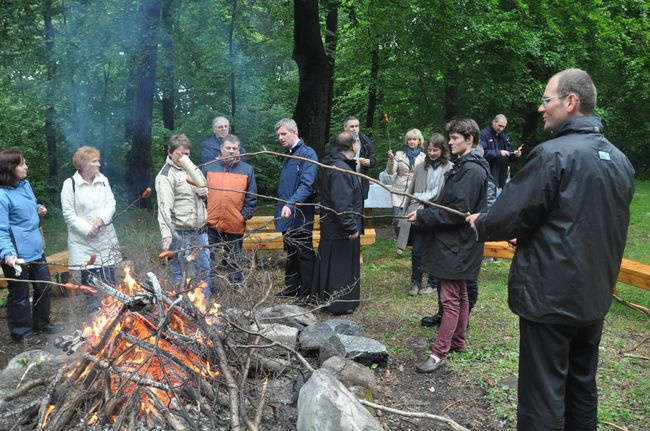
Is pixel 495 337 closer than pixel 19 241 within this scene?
No

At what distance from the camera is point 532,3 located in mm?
11961

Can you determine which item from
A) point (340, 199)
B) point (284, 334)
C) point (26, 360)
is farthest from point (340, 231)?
point (26, 360)

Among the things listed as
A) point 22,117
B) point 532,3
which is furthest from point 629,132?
point 22,117

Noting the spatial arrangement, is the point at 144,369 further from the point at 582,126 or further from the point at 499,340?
the point at 499,340

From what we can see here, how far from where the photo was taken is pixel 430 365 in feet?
15.3

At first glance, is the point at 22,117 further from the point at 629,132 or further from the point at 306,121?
the point at 629,132

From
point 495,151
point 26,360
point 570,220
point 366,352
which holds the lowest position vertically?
point 366,352

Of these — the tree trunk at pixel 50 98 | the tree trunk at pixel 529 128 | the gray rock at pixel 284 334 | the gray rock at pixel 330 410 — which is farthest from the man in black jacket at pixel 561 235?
the tree trunk at pixel 529 128

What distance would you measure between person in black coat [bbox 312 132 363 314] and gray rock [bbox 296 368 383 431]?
2.62 meters

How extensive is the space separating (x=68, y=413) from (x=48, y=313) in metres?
2.81

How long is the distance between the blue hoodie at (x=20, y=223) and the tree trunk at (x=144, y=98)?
19.0 feet

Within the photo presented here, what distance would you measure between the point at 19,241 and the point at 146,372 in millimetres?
2760

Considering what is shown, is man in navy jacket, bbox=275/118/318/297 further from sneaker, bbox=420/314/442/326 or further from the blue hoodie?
the blue hoodie

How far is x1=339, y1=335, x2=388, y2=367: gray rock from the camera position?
4.68 metres
